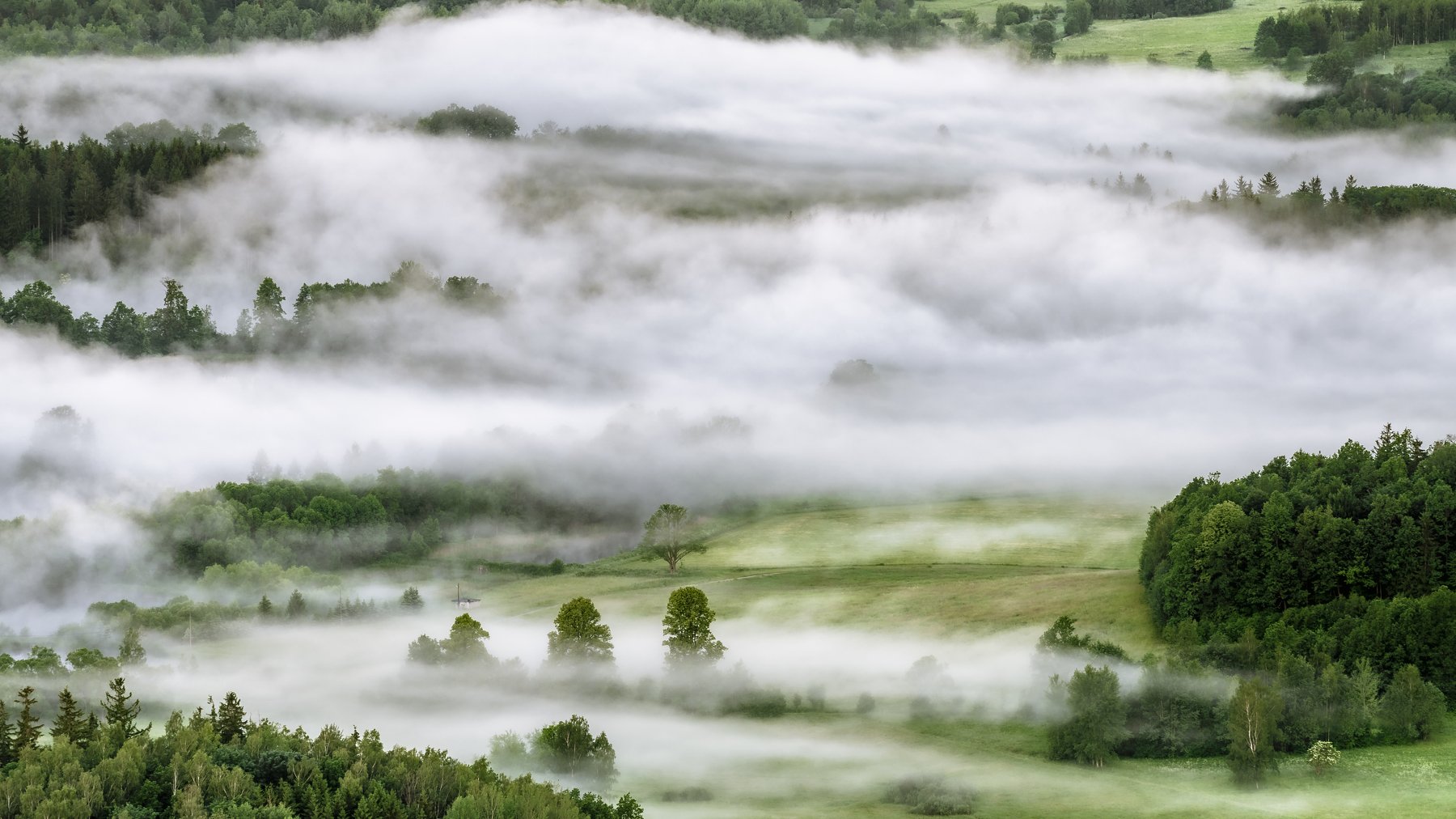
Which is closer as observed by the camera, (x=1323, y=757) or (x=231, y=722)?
(x=1323, y=757)

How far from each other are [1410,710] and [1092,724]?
90.5 ft

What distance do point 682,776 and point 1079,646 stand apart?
4431 centimetres

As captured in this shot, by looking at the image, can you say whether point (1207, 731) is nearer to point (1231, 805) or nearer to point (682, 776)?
point (1231, 805)

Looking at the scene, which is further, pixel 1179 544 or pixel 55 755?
pixel 1179 544

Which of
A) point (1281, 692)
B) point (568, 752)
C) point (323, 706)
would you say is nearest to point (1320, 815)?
point (1281, 692)

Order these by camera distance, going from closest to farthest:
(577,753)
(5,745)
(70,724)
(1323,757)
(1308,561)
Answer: (1323,757)
(5,745)
(577,753)
(70,724)
(1308,561)

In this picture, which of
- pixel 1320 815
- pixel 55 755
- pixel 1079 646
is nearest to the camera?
pixel 1320 815

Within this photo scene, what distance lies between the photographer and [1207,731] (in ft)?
549

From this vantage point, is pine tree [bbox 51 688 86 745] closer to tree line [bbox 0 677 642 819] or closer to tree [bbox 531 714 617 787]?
tree line [bbox 0 677 642 819]

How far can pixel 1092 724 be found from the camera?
167250mm

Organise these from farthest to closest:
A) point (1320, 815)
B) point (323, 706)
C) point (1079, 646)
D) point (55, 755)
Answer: point (323, 706) → point (1079, 646) → point (55, 755) → point (1320, 815)

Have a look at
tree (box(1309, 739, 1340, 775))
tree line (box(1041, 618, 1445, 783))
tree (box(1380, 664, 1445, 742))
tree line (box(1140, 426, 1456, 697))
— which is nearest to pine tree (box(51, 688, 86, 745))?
tree line (box(1041, 618, 1445, 783))

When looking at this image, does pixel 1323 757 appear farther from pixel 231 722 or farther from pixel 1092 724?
pixel 231 722

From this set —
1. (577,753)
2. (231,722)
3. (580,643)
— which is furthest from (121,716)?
(580,643)
